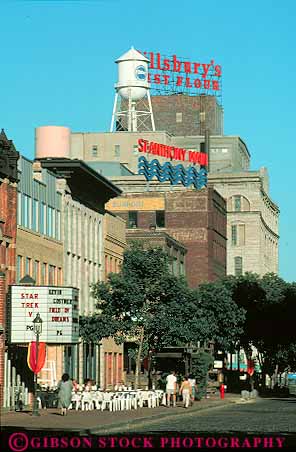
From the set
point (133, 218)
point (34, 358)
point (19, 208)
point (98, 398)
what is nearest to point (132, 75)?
point (133, 218)

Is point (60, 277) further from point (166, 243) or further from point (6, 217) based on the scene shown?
point (166, 243)

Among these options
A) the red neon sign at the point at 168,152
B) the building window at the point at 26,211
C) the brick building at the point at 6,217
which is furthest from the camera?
the red neon sign at the point at 168,152

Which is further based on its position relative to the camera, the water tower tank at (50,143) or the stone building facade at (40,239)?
the water tower tank at (50,143)

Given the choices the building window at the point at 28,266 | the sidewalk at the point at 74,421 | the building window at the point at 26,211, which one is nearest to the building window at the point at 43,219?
the building window at the point at 26,211

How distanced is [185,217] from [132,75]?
4212cm

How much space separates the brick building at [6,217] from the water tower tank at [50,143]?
14.0 meters

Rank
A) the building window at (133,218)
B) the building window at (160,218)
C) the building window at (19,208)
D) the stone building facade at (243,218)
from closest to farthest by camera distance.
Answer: the building window at (19,208), the building window at (133,218), the building window at (160,218), the stone building facade at (243,218)

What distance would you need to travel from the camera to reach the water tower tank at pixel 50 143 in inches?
3100

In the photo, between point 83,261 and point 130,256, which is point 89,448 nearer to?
point 130,256

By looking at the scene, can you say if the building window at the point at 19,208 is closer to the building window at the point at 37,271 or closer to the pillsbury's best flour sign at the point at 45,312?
the building window at the point at 37,271

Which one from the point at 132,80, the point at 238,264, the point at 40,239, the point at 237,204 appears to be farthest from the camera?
the point at 237,204

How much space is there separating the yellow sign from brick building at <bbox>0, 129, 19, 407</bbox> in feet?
270

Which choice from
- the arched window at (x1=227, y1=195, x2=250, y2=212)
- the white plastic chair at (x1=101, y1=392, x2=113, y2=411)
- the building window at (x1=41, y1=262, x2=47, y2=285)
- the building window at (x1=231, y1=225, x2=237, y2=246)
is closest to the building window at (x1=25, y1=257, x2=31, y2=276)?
the building window at (x1=41, y1=262, x2=47, y2=285)

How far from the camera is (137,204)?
14800 centimetres
